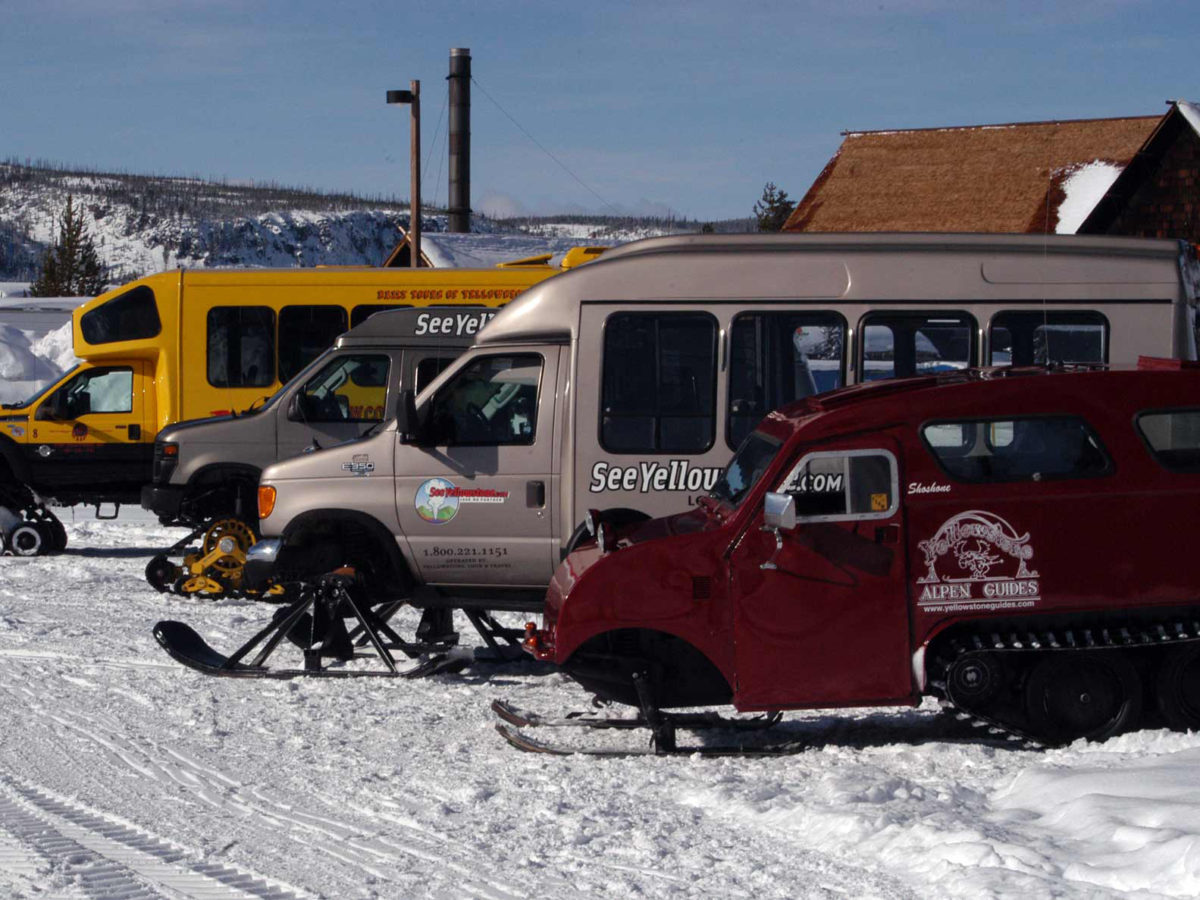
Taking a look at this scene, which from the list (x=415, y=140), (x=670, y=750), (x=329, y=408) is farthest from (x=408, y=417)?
(x=415, y=140)

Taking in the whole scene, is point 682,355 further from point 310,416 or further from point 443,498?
point 310,416

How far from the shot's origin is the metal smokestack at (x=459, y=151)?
44031 mm

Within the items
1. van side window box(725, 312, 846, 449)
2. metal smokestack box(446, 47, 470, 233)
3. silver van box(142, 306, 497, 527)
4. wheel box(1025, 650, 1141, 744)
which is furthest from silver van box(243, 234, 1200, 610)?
metal smokestack box(446, 47, 470, 233)

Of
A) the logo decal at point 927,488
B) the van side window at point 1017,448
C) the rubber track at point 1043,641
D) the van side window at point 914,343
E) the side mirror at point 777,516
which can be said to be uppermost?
the van side window at point 914,343

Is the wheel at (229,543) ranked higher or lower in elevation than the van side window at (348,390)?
lower

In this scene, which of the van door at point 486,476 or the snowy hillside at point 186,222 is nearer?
the van door at point 486,476

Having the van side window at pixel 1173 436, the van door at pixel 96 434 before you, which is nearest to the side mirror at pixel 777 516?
the van side window at pixel 1173 436

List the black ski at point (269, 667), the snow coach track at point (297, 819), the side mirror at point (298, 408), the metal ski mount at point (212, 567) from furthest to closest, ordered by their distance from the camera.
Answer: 1. the side mirror at point (298, 408)
2. the metal ski mount at point (212, 567)
3. the black ski at point (269, 667)
4. the snow coach track at point (297, 819)

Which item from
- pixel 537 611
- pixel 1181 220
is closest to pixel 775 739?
pixel 537 611

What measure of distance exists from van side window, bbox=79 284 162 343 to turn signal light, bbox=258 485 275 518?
708 cm

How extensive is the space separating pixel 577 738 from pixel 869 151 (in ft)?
103

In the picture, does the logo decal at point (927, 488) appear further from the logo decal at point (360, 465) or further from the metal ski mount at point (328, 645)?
the logo decal at point (360, 465)

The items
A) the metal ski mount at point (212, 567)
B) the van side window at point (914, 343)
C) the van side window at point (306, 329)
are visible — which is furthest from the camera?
the van side window at point (306, 329)

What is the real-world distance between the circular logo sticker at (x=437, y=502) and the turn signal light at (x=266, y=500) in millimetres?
1136
